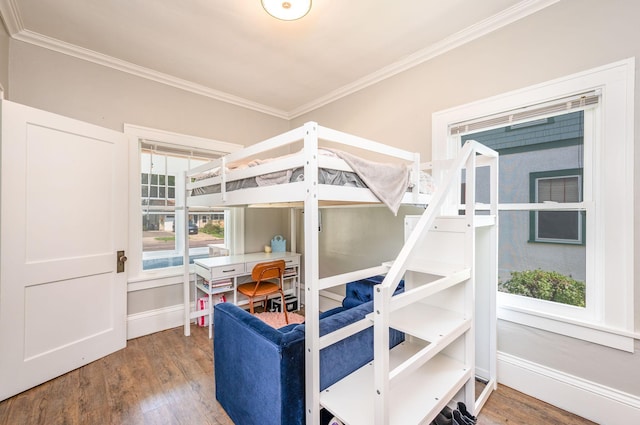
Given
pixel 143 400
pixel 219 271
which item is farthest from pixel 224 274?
pixel 143 400

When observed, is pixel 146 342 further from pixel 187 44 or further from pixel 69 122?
pixel 187 44

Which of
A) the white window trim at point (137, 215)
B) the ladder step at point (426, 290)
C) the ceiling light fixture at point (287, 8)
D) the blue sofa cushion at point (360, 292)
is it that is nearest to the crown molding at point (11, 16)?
the white window trim at point (137, 215)

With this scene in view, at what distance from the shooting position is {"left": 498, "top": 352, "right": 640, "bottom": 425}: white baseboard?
5.22 feet

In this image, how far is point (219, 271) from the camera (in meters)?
2.90

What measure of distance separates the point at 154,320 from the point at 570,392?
3.58m

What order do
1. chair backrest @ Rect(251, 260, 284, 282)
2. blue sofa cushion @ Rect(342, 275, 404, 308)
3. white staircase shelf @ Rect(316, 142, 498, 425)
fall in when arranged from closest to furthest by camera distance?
1. white staircase shelf @ Rect(316, 142, 498, 425)
2. blue sofa cushion @ Rect(342, 275, 404, 308)
3. chair backrest @ Rect(251, 260, 284, 282)

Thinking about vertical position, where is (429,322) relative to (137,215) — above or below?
below

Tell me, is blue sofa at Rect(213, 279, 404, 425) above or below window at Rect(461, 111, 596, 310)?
below

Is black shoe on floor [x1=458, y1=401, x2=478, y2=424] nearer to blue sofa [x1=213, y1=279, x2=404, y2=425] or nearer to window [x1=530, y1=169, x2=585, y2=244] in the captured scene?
blue sofa [x1=213, y1=279, x2=404, y2=425]

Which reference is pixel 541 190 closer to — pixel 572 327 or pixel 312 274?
pixel 572 327

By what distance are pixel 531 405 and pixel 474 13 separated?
2.78 m

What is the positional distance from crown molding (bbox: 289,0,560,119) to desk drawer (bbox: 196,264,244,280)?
232 cm

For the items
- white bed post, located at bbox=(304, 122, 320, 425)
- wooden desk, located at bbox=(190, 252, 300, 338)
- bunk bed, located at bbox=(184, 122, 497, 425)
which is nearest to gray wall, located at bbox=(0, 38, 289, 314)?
wooden desk, located at bbox=(190, 252, 300, 338)

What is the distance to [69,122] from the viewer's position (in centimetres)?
222
